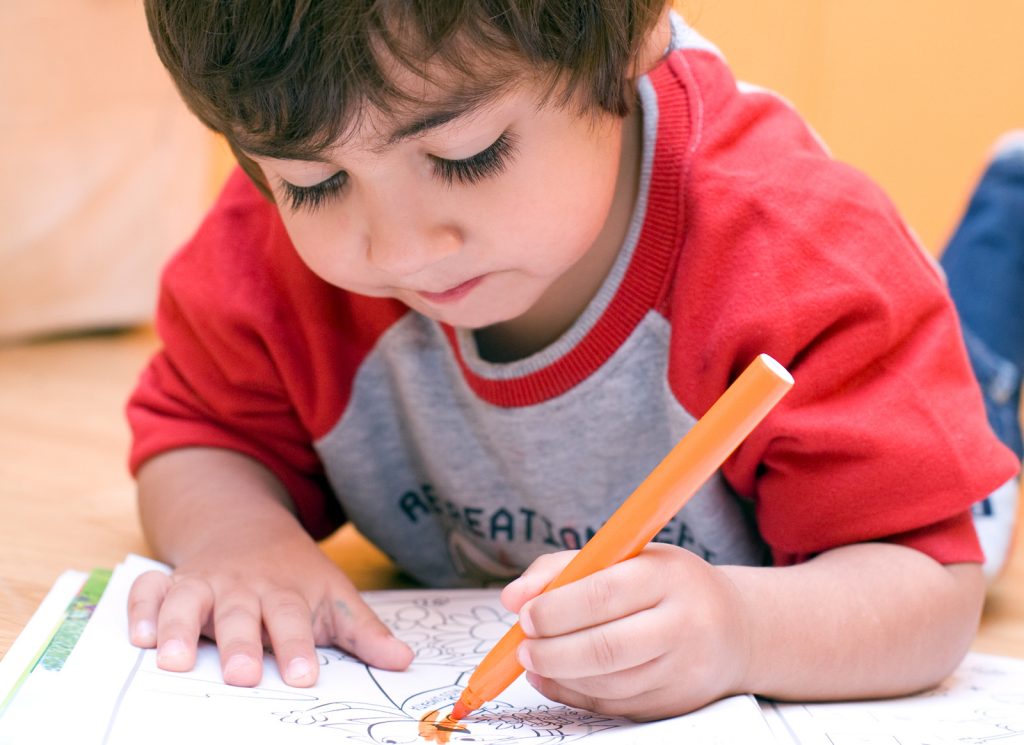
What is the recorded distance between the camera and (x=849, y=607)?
0.52 m

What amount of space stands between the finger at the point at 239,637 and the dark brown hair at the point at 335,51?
18cm

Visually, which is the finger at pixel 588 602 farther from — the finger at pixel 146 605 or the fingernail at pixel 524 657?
the finger at pixel 146 605

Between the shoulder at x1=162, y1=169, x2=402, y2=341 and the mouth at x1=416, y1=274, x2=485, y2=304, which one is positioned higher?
the mouth at x1=416, y1=274, x2=485, y2=304

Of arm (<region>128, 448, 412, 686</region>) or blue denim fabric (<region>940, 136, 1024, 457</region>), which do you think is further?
blue denim fabric (<region>940, 136, 1024, 457</region>)

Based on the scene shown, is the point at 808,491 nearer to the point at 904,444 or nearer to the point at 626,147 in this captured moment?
the point at 904,444

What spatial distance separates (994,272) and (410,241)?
1.76 feet

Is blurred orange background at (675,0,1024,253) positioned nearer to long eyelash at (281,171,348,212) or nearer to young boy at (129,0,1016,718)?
young boy at (129,0,1016,718)

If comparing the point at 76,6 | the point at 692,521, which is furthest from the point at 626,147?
the point at 76,6

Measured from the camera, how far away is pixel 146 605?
52cm

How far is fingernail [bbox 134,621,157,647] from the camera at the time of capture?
1.62ft

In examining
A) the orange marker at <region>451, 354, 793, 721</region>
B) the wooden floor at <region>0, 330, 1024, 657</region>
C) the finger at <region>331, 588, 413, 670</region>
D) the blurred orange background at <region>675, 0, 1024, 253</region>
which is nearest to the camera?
the orange marker at <region>451, 354, 793, 721</region>

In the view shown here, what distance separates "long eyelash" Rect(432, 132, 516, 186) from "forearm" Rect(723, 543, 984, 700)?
174mm

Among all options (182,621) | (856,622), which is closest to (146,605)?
(182,621)

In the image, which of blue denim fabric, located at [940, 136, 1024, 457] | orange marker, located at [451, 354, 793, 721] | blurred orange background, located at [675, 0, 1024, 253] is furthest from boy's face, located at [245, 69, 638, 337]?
blurred orange background, located at [675, 0, 1024, 253]
